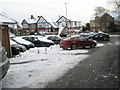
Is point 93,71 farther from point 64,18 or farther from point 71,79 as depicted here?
point 64,18

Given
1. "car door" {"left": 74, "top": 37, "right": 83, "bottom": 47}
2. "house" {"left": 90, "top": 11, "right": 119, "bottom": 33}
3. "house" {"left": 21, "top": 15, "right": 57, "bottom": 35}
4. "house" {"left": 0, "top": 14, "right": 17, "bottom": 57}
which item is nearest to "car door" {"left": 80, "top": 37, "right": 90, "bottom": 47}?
"car door" {"left": 74, "top": 37, "right": 83, "bottom": 47}

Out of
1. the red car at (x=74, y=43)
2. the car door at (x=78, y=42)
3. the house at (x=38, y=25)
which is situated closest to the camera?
the red car at (x=74, y=43)

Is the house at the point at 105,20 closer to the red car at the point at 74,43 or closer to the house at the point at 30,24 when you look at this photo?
the house at the point at 30,24

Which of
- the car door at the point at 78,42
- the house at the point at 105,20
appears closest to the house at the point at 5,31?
the car door at the point at 78,42

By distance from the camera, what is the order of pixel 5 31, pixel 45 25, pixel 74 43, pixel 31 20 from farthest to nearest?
pixel 31 20
pixel 45 25
pixel 74 43
pixel 5 31

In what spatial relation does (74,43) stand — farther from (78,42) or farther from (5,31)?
(5,31)

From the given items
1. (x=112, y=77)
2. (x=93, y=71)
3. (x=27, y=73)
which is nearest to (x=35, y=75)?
(x=27, y=73)

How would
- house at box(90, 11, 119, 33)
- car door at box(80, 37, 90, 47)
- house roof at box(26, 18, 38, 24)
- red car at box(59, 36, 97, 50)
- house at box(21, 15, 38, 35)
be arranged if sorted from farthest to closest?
house roof at box(26, 18, 38, 24) → house at box(21, 15, 38, 35) → house at box(90, 11, 119, 33) → car door at box(80, 37, 90, 47) → red car at box(59, 36, 97, 50)

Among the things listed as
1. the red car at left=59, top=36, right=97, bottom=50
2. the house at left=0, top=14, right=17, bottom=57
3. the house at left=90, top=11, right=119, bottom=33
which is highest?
the house at left=90, top=11, right=119, bottom=33

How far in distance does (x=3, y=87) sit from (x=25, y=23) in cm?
8086

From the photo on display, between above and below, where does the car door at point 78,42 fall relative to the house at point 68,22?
below

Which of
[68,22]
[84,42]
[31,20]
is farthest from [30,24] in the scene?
[84,42]

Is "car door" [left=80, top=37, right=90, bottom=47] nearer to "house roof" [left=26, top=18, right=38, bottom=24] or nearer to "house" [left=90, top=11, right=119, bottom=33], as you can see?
"house" [left=90, top=11, right=119, bottom=33]

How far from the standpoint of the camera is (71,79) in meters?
7.89
